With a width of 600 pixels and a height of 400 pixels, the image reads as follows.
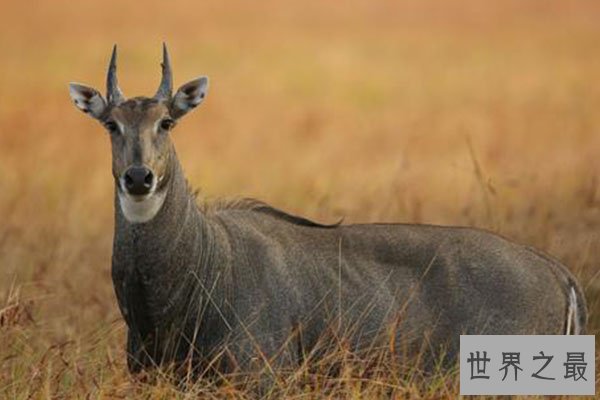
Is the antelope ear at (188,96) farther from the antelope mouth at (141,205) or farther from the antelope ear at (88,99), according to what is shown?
the antelope mouth at (141,205)

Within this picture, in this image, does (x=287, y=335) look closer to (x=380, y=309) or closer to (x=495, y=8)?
(x=380, y=309)

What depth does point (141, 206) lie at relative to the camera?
1169cm

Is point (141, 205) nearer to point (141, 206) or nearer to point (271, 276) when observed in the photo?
point (141, 206)

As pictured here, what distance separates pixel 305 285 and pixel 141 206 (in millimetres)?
1237

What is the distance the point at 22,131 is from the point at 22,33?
15.3 metres

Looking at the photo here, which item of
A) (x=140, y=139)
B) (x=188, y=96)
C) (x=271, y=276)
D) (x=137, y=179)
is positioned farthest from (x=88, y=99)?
(x=271, y=276)

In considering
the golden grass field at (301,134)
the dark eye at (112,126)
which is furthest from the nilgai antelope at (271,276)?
the golden grass field at (301,134)

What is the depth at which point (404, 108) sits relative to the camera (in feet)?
106

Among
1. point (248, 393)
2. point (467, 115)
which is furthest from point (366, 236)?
point (467, 115)

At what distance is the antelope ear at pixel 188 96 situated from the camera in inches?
478

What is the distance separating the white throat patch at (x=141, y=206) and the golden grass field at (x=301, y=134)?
2.97 ft

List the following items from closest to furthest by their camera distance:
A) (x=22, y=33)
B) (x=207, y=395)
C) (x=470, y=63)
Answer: (x=207, y=395), (x=470, y=63), (x=22, y=33)

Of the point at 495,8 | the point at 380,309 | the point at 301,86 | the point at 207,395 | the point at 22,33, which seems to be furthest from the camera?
the point at 495,8

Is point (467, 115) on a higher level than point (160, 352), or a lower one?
lower
